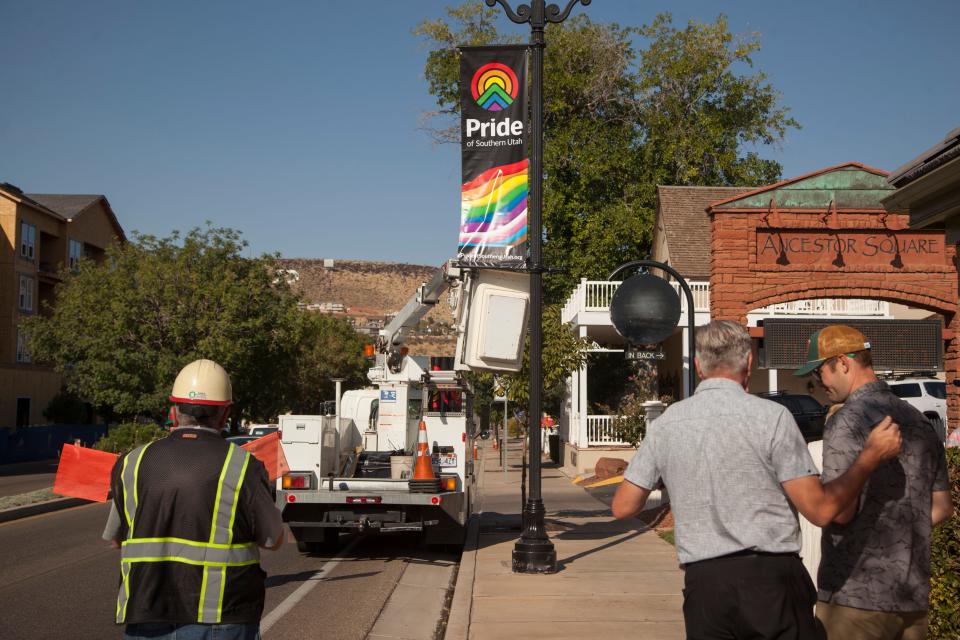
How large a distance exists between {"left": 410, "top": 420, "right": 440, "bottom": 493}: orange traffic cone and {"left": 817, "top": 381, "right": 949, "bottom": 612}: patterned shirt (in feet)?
28.5

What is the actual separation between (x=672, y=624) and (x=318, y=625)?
3020 mm

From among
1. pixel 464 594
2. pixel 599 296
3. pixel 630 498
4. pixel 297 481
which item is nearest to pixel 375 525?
pixel 297 481

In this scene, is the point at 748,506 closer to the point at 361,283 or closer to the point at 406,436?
the point at 406,436

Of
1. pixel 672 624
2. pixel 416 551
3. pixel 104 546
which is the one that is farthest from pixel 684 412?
pixel 104 546

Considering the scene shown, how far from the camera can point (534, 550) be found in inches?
423

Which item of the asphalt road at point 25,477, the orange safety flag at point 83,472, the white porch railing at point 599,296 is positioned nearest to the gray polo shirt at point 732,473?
the orange safety flag at point 83,472

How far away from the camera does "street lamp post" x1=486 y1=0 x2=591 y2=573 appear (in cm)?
1078

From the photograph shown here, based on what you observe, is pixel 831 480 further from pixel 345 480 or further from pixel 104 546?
pixel 104 546

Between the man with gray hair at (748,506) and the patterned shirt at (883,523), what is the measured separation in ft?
1.09

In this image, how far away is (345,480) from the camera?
12.6 m

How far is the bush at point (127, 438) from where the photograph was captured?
2961cm

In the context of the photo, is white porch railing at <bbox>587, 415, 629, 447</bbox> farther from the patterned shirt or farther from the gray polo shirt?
the gray polo shirt

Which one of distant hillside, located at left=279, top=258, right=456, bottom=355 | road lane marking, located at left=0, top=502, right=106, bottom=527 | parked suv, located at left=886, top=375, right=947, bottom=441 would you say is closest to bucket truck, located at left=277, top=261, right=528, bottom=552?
road lane marking, located at left=0, top=502, right=106, bottom=527

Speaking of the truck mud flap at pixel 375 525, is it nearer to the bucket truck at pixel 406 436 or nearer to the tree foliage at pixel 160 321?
the bucket truck at pixel 406 436
